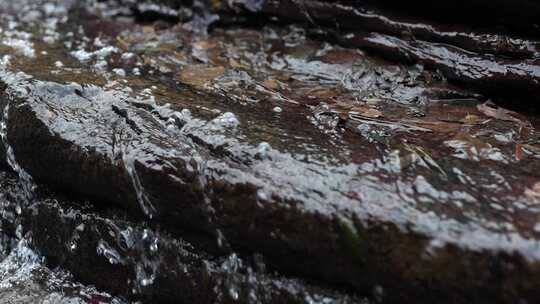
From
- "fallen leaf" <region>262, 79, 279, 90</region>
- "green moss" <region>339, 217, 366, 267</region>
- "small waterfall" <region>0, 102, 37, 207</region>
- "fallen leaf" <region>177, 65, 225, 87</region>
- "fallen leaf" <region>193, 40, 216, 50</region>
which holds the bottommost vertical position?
"small waterfall" <region>0, 102, 37, 207</region>

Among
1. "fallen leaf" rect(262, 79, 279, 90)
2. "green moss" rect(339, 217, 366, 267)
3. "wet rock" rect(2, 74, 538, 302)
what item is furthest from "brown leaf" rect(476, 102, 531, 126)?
"green moss" rect(339, 217, 366, 267)

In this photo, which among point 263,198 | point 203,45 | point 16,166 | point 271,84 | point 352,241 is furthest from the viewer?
point 203,45

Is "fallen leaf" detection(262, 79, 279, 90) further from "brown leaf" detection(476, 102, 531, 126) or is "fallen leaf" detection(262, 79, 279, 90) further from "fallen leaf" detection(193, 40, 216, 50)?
"brown leaf" detection(476, 102, 531, 126)

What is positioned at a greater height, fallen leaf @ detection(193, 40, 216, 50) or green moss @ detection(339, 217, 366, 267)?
green moss @ detection(339, 217, 366, 267)

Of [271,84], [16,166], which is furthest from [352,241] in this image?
[16,166]

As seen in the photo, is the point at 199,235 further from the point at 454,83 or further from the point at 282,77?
the point at 454,83

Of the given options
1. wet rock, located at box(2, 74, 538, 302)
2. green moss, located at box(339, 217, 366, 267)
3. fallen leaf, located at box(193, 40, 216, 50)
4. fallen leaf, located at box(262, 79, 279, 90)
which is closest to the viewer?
wet rock, located at box(2, 74, 538, 302)

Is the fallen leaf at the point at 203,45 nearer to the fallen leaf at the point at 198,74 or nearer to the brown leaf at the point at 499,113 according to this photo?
the fallen leaf at the point at 198,74

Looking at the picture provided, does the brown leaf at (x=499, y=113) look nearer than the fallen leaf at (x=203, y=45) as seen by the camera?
Yes

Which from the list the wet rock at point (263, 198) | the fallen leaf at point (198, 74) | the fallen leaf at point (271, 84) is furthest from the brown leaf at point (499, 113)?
the fallen leaf at point (198, 74)

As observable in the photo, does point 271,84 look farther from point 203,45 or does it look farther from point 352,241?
point 352,241
